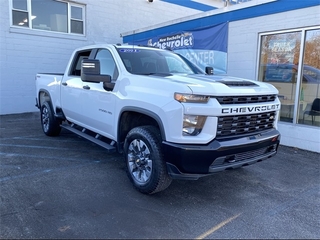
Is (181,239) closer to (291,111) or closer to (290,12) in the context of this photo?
(291,111)

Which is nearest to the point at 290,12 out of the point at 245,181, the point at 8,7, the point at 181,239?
the point at 245,181

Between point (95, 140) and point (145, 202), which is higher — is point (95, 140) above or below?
above

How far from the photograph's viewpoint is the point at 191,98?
120 inches

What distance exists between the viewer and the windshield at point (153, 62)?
14.1 ft

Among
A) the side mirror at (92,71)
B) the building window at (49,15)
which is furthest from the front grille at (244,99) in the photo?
the building window at (49,15)

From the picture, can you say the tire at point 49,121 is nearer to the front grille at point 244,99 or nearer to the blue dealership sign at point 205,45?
the blue dealership sign at point 205,45

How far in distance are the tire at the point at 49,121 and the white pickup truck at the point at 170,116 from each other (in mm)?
1867

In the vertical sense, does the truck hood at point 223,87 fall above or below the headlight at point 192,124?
above

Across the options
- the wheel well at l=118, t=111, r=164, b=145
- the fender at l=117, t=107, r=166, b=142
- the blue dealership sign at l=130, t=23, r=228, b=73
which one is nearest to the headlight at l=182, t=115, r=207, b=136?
the fender at l=117, t=107, r=166, b=142

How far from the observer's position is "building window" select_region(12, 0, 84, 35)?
10.3 metres

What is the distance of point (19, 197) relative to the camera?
352 centimetres

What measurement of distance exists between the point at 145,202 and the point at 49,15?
33.3 feet

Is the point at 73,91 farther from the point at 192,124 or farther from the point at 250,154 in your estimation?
the point at 250,154

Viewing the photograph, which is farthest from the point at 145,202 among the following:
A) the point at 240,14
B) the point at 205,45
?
the point at 205,45
